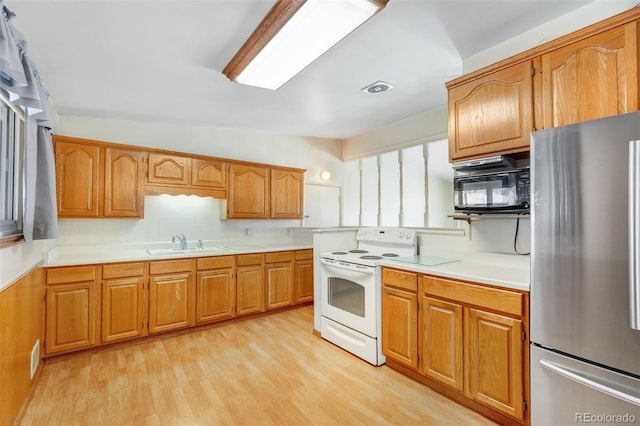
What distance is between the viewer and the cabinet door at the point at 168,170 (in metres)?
3.28

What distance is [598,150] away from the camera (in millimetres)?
1321

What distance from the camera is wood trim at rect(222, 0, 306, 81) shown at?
5.16ft

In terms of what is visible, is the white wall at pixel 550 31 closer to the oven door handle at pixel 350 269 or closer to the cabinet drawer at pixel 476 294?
the cabinet drawer at pixel 476 294

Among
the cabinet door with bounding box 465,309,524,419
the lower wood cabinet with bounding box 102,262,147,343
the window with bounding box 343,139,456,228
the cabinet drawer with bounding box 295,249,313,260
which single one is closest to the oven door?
the cabinet door with bounding box 465,309,524,419


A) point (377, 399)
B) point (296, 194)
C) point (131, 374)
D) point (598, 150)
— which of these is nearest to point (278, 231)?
point (296, 194)

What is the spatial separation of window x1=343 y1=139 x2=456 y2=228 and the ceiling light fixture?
7.17 feet

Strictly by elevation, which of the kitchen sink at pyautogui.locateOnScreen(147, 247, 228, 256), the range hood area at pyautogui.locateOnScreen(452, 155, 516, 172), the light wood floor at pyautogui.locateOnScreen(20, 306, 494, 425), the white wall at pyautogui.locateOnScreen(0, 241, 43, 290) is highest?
the range hood area at pyautogui.locateOnScreen(452, 155, 516, 172)

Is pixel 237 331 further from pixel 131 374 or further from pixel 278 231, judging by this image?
pixel 278 231

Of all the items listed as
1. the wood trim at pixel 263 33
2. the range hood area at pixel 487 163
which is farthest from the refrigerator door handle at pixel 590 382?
the wood trim at pixel 263 33

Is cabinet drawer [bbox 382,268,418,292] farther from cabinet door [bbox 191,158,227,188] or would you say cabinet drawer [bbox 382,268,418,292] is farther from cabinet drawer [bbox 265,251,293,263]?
cabinet door [bbox 191,158,227,188]

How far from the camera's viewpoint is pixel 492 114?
6.68ft

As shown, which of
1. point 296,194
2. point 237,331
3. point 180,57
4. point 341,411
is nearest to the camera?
point 341,411

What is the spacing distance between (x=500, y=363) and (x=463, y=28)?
2.09 metres

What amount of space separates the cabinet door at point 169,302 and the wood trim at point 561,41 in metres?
3.16
